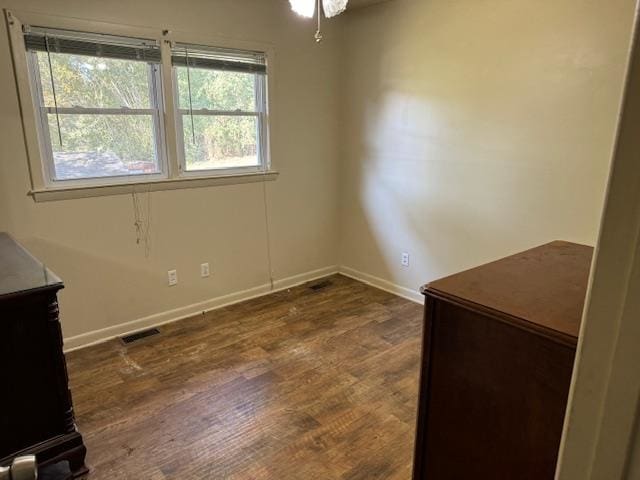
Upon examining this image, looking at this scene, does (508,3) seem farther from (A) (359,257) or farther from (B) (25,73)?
(B) (25,73)

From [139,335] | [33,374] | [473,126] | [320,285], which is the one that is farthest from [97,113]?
[473,126]

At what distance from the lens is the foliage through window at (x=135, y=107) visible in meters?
2.73

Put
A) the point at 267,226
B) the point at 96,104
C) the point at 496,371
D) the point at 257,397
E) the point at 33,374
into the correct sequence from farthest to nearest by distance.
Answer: the point at 267,226, the point at 96,104, the point at 257,397, the point at 33,374, the point at 496,371

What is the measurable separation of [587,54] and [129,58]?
115 inches

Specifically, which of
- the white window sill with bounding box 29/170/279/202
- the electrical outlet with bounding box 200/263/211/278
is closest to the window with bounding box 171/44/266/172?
the white window sill with bounding box 29/170/279/202

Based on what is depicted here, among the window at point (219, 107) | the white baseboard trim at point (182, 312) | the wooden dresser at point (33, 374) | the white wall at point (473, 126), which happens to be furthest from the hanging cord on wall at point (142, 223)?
the white wall at point (473, 126)

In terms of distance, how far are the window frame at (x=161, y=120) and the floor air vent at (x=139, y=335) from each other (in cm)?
106

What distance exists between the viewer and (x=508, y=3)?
285 cm

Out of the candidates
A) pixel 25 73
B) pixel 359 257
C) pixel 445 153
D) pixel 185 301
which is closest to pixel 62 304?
pixel 185 301

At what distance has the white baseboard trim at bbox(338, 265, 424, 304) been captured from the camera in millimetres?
3891

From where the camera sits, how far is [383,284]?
418 centimetres

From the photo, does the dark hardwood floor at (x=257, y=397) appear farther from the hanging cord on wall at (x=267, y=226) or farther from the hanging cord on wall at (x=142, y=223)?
the hanging cord on wall at (x=142, y=223)

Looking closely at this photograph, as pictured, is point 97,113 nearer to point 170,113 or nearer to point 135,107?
point 135,107

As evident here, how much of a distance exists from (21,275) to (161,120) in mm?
1686
